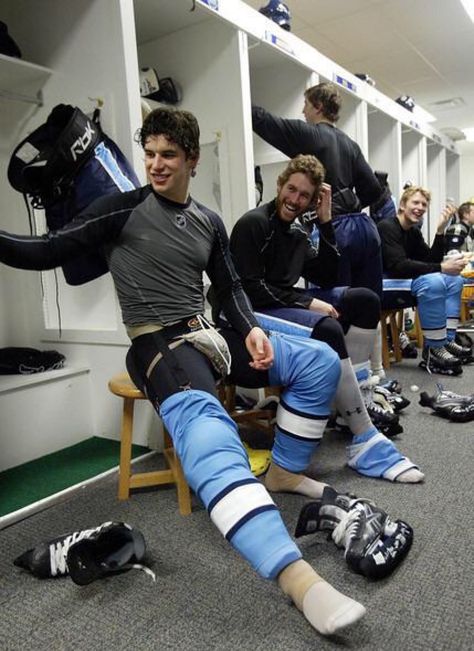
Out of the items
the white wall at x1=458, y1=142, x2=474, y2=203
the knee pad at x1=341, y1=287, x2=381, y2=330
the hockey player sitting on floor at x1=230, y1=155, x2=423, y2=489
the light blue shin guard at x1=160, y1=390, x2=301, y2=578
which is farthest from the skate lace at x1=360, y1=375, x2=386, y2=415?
the white wall at x1=458, y1=142, x2=474, y2=203

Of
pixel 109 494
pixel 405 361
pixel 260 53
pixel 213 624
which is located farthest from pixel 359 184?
pixel 213 624

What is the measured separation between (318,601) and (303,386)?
62 centimetres

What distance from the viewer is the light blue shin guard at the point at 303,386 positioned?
4.86 feet

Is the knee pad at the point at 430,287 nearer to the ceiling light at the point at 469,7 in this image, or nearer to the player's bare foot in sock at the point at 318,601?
the ceiling light at the point at 469,7

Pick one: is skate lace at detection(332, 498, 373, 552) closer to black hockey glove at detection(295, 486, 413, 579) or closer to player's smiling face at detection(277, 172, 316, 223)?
black hockey glove at detection(295, 486, 413, 579)

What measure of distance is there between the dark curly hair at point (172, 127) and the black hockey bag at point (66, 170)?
15.6 inches

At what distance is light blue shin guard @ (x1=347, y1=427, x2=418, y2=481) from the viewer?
1702 mm

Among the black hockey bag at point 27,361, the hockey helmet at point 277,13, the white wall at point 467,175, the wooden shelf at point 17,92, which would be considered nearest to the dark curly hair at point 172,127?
the wooden shelf at point 17,92

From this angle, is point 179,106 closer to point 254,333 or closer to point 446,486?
point 254,333

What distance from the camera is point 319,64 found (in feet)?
10.2

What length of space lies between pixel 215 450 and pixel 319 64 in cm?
283

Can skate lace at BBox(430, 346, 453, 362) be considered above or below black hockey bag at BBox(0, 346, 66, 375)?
below

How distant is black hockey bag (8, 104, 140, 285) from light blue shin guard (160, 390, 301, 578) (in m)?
0.70

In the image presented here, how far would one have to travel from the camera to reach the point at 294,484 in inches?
63.4
